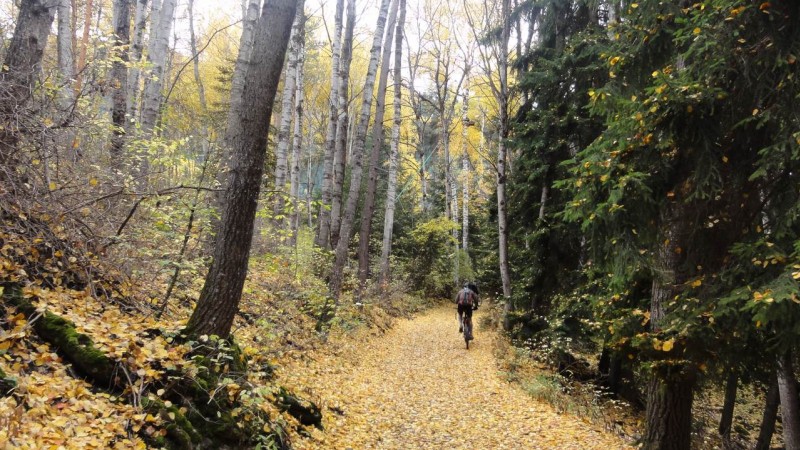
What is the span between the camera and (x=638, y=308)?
216 inches

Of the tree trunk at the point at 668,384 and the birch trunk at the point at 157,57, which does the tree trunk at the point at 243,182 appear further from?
the birch trunk at the point at 157,57

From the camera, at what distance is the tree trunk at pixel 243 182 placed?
4309 mm

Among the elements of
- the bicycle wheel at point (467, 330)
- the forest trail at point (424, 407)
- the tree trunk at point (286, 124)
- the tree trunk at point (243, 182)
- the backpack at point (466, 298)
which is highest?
the tree trunk at point (286, 124)

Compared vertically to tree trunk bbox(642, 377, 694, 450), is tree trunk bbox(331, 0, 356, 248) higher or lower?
higher

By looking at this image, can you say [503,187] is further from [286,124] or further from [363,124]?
[286,124]

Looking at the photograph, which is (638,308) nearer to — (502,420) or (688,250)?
(688,250)

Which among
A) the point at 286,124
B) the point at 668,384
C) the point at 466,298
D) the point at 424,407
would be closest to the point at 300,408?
the point at 424,407

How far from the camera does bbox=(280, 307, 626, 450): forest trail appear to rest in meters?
5.54

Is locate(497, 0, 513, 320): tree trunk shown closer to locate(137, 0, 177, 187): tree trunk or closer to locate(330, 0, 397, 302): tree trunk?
locate(330, 0, 397, 302): tree trunk

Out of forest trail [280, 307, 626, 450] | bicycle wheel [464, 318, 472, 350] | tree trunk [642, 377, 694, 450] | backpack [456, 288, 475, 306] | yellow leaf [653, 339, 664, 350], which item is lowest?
forest trail [280, 307, 626, 450]

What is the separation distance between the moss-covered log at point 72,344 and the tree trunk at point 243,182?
0.88 meters

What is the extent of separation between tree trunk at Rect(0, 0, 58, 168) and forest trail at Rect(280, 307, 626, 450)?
13.4 ft

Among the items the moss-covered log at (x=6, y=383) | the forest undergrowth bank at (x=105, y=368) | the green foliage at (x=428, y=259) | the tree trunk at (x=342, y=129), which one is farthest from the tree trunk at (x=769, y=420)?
the green foliage at (x=428, y=259)

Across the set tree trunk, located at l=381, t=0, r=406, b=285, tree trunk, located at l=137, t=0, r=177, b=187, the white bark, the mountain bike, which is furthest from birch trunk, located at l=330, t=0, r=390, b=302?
tree trunk, located at l=137, t=0, r=177, b=187
